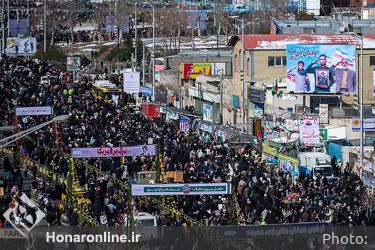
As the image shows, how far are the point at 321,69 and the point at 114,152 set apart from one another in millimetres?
15743

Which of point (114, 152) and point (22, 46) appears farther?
point (22, 46)

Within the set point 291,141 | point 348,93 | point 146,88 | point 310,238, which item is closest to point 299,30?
point 146,88

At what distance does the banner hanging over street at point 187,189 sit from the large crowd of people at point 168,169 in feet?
1.02

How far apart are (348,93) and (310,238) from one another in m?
27.2

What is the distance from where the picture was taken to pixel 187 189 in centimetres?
2894

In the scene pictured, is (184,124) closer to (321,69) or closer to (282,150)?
(321,69)

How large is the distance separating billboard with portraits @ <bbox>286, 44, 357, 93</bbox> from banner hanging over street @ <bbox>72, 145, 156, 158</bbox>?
1451 cm

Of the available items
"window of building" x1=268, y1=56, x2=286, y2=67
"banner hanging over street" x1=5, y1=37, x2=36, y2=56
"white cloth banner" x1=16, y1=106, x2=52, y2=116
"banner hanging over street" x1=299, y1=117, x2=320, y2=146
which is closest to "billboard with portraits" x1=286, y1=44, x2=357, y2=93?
"window of building" x1=268, y1=56, x2=286, y2=67

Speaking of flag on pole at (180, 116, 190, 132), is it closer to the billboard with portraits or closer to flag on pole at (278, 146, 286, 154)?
the billboard with portraits

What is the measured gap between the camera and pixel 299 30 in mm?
70500

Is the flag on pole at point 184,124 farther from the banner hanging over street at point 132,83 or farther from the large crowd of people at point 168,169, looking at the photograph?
the banner hanging over street at point 132,83

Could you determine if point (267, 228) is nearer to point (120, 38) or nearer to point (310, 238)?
point (310, 238)

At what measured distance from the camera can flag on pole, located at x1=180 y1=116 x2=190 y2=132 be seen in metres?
48.1

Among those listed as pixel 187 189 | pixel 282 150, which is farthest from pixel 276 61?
pixel 187 189
